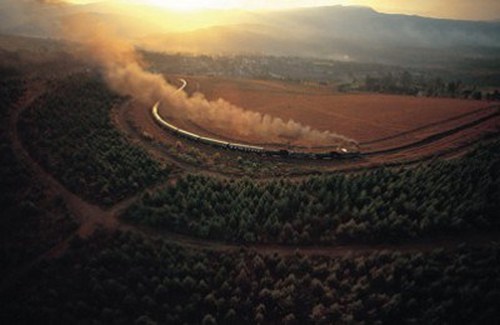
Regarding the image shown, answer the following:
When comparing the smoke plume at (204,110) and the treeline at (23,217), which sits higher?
the smoke plume at (204,110)

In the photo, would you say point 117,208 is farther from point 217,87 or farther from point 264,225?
point 217,87

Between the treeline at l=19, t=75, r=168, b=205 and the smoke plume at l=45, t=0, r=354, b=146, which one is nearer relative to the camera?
the treeline at l=19, t=75, r=168, b=205

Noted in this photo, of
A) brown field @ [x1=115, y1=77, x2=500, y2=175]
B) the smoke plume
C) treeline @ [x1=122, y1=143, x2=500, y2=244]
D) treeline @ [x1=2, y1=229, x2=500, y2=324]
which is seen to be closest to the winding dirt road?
treeline @ [x1=122, y1=143, x2=500, y2=244]

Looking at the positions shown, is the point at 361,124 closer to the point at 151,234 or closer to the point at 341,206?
the point at 341,206

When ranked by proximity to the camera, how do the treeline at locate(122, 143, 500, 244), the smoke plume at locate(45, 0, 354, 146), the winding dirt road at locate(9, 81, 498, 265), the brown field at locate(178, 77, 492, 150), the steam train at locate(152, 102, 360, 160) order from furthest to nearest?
the brown field at locate(178, 77, 492, 150) → the smoke plume at locate(45, 0, 354, 146) → the steam train at locate(152, 102, 360, 160) → the treeline at locate(122, 143, 500, 244) → the winding dirt road at locate(9, 81, 498, 265)

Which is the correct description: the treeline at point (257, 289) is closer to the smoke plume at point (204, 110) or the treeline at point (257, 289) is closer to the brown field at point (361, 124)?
the brown field at point (361, 124)

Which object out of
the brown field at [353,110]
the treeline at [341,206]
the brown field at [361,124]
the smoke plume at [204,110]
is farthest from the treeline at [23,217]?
the smoke plume at [204,110]

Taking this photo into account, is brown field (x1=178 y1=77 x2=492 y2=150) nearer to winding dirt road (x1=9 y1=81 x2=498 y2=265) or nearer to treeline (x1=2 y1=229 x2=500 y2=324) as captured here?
winding dirt road (x1=9 y1=81 x2=498 y2=265)
